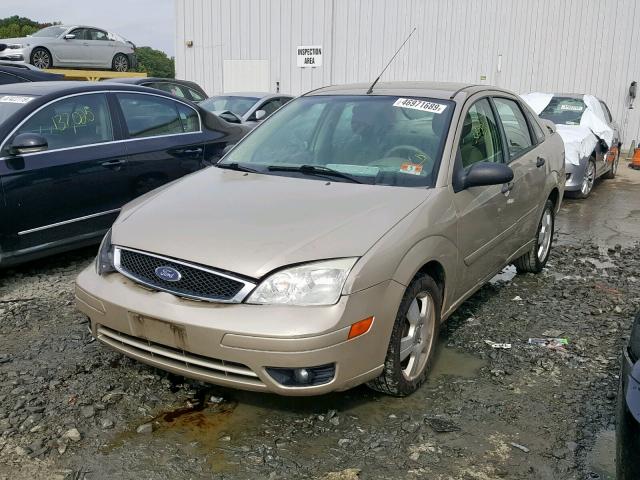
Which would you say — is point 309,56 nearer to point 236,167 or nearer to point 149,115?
point 149,115

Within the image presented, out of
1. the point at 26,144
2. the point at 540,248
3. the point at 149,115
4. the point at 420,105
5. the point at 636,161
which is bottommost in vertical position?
the point at 636,161

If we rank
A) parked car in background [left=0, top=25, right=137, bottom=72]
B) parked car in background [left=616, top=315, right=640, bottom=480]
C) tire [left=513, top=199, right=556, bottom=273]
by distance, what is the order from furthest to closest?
parked car in background [left=0, top=25, right=137, bottom=72], tire [left=513, top=199, right=556, bottom=273], parked car in background [left=616, top=315, right=640, bottom=480]

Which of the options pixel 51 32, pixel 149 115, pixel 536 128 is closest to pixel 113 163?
pixel 149 115

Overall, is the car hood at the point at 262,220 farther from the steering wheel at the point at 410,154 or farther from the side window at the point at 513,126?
the side window at the point at 513,126

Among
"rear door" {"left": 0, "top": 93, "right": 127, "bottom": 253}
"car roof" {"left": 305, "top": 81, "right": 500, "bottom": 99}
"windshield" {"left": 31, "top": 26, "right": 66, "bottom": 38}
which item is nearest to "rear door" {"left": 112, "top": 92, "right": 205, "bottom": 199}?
"rear door" {"left": 0, "top": 93, "right": 127, "bottom": 253}

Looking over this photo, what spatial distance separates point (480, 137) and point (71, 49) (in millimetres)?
15877

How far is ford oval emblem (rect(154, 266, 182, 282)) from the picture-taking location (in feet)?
9.59

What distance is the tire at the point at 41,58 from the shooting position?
1653 centimetres

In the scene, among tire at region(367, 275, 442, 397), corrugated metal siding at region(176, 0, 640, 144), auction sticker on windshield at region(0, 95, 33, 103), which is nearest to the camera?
tire at region(367, 275, 442, 397)

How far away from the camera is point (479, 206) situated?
3.89 meters

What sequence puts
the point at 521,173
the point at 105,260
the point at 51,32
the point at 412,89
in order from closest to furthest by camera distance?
the point at 105,260, the point at 412,89, the point at 521,173, the point at 51,32

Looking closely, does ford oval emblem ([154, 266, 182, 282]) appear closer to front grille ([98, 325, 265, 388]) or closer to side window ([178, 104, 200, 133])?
front grille ([98, 325, 265, 388])

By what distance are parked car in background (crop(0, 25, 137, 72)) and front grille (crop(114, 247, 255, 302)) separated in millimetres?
14999

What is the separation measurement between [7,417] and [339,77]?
695 inches
